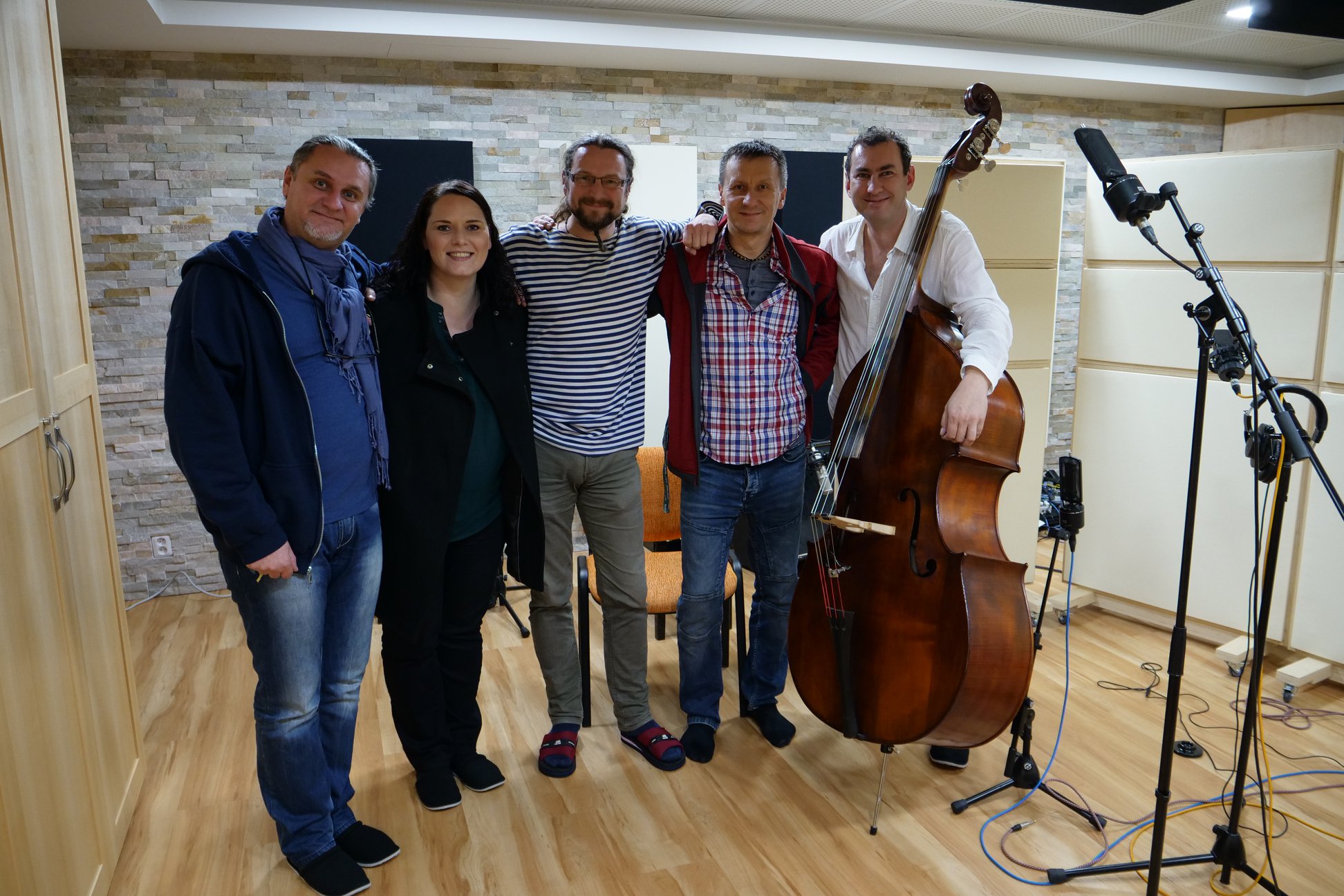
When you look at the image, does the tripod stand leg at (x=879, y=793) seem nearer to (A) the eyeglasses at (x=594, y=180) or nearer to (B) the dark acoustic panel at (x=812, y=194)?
(A) the eyeglasses at (x=594, y=180)

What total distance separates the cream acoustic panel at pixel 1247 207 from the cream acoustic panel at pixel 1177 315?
74 mm

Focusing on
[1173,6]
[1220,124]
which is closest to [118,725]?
[1173,6]

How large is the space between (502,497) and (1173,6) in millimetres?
3634

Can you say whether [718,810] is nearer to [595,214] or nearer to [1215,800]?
[1215,800]

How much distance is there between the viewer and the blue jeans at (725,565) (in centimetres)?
251

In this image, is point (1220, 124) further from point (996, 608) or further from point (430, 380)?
point (430, 380)

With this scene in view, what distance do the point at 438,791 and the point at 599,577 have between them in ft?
2.30

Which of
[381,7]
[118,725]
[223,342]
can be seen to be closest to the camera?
[223,342]

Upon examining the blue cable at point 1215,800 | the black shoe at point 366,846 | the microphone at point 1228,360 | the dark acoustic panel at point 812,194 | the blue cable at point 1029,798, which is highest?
the dark acoustic panel at point 812,194

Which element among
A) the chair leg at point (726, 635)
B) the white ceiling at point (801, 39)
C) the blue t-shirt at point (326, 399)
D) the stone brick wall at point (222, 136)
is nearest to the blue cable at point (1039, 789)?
the chair leg at point (726, 635)

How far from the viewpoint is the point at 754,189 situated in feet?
7.63

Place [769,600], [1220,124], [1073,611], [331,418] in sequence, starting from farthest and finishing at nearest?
1. [1220,124]
2. [1073,611]
3. [769,600]
4. [331,418]

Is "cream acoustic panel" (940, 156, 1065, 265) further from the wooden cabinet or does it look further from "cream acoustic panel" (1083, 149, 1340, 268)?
the wooden cabinet

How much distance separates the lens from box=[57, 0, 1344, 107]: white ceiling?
3426 mm
